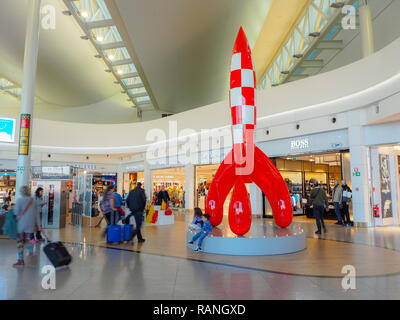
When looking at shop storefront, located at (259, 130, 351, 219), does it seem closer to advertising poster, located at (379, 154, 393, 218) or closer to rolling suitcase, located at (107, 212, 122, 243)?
advertising poster, located at (379, 154, 393, 218)

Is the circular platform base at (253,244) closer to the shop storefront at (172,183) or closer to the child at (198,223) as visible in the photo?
the child at (198,223)

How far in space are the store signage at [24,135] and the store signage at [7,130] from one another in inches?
394

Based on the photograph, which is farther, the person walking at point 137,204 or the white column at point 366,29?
the white column at point 366,29

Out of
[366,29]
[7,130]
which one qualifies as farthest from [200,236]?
[7,130]

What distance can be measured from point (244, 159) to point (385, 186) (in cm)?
683

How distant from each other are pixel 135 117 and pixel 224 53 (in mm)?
11345

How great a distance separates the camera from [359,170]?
9.84 meters

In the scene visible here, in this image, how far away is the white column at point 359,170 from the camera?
32.1ft

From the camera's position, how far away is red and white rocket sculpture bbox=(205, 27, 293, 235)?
6199 millimetres

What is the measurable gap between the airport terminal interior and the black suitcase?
1.5 inches

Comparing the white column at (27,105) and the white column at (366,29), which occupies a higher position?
the white column at (366,29)

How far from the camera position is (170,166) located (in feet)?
58.9

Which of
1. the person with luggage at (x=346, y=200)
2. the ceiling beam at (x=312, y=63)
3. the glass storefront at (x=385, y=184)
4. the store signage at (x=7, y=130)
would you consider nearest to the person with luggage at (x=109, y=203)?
the person with luggage at (x=346, y=200)
